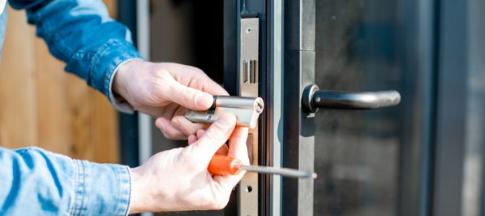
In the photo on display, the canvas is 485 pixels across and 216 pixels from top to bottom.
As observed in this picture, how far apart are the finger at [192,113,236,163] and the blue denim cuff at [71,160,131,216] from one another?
0.30ft

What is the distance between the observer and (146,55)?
151 cm

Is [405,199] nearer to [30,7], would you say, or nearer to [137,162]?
[30,7]

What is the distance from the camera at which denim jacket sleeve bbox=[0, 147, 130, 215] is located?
592mm

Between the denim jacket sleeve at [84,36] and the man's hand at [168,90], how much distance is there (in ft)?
0.12

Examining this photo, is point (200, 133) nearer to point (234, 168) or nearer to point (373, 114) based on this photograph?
point (234, 168)

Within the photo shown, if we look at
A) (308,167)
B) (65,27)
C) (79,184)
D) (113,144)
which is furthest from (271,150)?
(113,144)

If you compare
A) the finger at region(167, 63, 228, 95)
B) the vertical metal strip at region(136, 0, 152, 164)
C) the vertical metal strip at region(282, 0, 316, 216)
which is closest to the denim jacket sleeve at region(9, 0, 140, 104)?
the finger at region(167, 63, 228, 95)

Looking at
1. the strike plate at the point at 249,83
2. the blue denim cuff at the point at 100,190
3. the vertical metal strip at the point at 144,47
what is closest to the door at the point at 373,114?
the strike plate at the point at 249,83

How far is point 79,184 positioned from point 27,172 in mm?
57

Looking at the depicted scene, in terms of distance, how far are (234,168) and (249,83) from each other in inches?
4.1

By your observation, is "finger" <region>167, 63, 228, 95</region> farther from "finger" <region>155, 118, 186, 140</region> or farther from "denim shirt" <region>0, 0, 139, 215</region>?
"denim shirt" <region>0, 0, 139, 215</region>

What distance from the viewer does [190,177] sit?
64 centimetres

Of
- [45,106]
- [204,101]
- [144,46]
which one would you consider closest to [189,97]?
[204,101]

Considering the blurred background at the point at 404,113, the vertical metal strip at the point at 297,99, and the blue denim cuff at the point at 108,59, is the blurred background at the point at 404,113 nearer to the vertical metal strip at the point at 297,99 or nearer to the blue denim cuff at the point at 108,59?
the vertical metal strip at the point at 297,99
